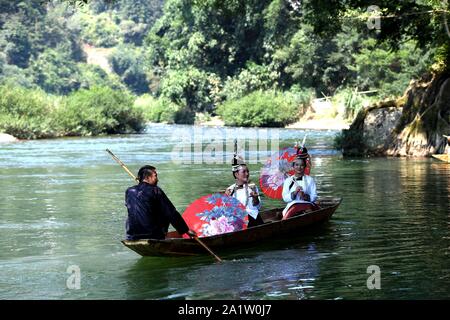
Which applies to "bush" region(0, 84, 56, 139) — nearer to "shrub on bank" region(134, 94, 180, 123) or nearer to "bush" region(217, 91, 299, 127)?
"bush" region(217, 91, 299, 127)

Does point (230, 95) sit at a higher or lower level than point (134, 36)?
lower

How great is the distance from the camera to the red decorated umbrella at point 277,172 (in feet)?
62.8

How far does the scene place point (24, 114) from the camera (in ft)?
213

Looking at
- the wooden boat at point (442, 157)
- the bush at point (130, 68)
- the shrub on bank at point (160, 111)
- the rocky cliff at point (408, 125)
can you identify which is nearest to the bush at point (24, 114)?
the shrub on bank at point (160, 111)

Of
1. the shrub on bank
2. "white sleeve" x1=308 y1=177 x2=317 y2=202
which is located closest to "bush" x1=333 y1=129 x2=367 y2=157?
"white sleeve" x1=308 y1=177 x2=317 y2=202

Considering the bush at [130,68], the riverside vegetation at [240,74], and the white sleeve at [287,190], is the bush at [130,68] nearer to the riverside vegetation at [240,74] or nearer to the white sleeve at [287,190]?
the riverside vegetation at [240,74]

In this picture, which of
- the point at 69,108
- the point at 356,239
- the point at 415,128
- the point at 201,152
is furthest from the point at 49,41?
the point at 356,239

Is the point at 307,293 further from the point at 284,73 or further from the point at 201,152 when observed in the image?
the point at 284,73

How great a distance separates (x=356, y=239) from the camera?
1677cm

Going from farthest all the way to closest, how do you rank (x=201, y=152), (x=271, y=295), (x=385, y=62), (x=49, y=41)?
(x=49, y=41)
(x=385, y=62)
(x=201, y=152)
(x=271, y=295)

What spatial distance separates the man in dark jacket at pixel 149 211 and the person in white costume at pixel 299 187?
3.41m

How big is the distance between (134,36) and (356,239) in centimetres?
17680

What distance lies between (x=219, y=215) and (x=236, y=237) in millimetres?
549

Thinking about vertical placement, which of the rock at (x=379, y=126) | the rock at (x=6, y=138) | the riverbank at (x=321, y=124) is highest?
the rock at (x=379, y=126)
